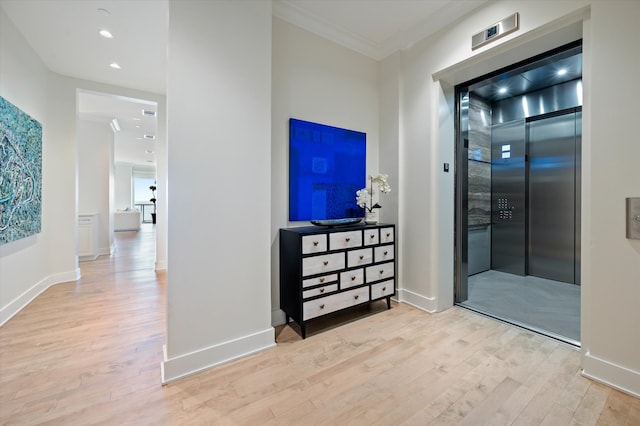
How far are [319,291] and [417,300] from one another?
4.21 feet

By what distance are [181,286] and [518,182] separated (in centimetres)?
476

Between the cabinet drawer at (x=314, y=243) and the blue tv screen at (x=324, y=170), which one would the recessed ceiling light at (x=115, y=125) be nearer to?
the blue tv screen at (x=324, y=170)

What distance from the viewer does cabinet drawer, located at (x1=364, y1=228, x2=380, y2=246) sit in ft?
8.83

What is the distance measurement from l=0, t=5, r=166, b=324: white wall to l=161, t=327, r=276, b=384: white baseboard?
2636 millimetres

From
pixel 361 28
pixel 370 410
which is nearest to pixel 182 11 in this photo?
pixel 361 28

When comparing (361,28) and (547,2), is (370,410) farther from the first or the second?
(361,28)

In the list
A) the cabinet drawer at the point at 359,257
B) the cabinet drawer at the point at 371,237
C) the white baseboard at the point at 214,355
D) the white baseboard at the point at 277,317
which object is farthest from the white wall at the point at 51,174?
the cabinet drawer at the point at 371,237

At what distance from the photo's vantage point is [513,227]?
13.7 feet

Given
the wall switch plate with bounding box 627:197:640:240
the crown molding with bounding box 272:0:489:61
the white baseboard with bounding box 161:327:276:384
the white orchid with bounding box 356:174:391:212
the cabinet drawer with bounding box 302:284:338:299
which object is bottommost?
the white baseboard with bounding box 161:327:276:384

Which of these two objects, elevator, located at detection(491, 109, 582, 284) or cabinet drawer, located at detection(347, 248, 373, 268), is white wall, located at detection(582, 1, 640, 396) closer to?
cabinet drawer, located at detection(347, 248, 373, 268)

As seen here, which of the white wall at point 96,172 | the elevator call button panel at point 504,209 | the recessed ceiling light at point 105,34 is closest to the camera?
the recessed ceiling light at point 105,34

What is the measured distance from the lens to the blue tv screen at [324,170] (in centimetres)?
267

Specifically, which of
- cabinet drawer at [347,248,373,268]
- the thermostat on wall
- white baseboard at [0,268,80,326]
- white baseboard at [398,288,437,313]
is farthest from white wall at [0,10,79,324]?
the thermostat on wall

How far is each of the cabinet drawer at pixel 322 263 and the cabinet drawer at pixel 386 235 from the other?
22.0 inches
